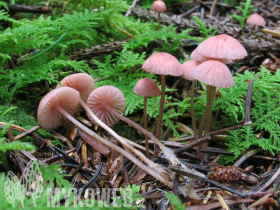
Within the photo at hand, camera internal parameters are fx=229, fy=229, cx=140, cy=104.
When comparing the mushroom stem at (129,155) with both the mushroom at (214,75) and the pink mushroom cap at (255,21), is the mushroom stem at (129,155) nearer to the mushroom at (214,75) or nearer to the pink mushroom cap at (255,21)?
the mushroom at (214,75)

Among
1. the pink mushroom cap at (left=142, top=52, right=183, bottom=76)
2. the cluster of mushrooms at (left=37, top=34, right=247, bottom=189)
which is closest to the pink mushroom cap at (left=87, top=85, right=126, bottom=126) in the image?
the cluster of mushrooms at (left=37, top=34, right=247, bottom=189)

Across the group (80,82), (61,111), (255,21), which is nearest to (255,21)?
(255,21)

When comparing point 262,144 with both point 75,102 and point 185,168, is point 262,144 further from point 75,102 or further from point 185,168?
point 75,102

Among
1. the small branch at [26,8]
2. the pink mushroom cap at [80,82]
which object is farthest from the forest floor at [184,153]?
the small branch at [26,8]

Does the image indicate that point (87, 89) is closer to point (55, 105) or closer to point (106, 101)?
point (106, 101)

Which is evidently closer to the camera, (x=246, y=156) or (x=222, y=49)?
(x=222, y=49)
